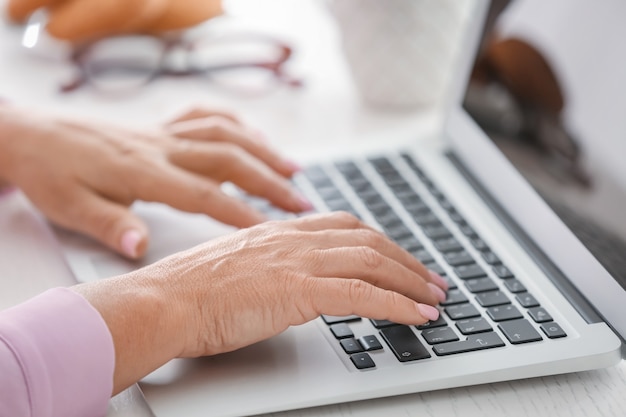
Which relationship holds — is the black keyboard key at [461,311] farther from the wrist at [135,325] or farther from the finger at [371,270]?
the wrist at [135,325]

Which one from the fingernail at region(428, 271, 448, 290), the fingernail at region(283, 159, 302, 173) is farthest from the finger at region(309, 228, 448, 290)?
the fingernail at region(283, 159, 302, 173)

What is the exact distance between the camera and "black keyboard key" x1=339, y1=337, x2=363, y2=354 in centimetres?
65

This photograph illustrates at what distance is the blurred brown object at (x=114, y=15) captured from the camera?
1.16 meters

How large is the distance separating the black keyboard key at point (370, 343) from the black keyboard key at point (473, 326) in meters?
0.07

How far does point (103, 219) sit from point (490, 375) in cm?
38

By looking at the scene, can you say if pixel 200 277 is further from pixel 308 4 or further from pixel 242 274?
pixel 308 4

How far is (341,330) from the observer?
667 millimetres

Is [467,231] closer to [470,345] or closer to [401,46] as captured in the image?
[470,345]

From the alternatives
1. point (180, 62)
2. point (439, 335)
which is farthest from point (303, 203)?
point (180, 62)

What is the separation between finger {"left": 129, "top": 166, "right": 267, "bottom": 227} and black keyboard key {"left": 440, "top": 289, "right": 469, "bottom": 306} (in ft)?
0.65

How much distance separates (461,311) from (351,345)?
10 centimetres

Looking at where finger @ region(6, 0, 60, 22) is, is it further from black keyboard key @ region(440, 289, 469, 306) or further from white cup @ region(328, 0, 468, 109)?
black keyboard key @ region(440, 289, 469, 306)

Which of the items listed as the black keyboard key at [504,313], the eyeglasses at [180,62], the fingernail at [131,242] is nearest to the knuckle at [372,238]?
the black keyboard key at [504,313]

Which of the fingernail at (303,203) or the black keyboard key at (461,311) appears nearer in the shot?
the black keyboard key at (461,311)
